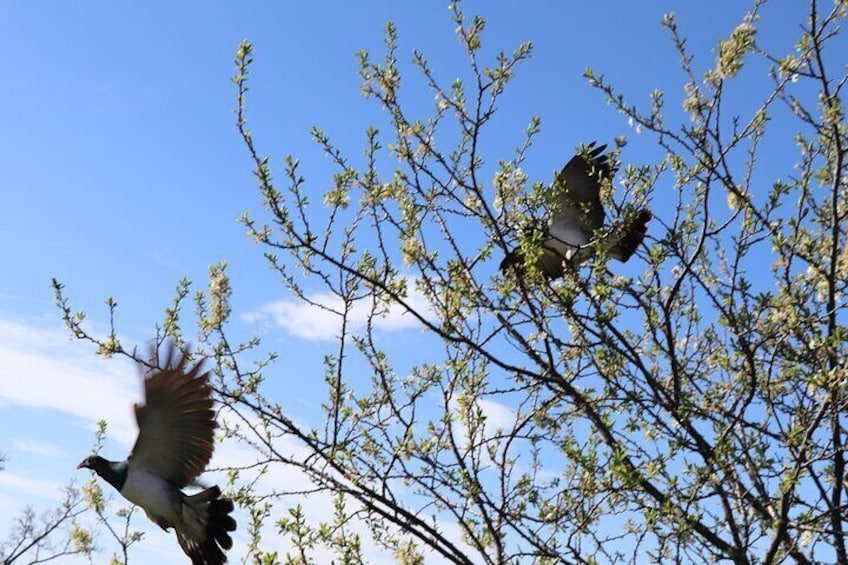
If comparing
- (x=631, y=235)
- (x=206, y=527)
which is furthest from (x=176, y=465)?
(x=631, y=235)

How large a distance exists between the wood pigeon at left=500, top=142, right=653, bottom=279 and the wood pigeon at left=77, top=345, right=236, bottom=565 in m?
2.08

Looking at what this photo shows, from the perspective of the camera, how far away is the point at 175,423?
17.3 ft

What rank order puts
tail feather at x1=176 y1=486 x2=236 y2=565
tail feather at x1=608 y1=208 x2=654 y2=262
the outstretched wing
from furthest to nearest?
tail feather at x1=176 y1=486 x2=236 y2=565
the outstretched wing
tail feather at x1=608 y1=208 x2=654 y2=262

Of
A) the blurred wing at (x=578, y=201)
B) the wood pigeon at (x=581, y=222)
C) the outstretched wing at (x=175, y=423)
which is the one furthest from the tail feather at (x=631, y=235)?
the outstretched wing at (x=175, y=423)

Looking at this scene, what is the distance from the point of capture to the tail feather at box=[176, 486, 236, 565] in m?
5.46

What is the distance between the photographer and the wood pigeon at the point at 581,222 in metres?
3.91

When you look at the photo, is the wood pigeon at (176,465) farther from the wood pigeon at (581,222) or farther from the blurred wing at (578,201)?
the blurred wing at (578,201)

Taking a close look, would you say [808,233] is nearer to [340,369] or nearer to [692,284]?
[692,284]

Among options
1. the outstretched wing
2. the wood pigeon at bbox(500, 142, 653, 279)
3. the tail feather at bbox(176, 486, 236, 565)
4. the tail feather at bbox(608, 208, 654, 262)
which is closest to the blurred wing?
the wood pigeon at bbox(500, 142, 653, 279)

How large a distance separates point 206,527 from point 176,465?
47 centimetres

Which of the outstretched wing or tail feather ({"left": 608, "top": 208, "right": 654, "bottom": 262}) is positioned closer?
tail feather ({"left": 608, "top": 208, "right": 654, "bottom": 262})

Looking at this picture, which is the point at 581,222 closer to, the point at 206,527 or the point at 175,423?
the point at 175,423

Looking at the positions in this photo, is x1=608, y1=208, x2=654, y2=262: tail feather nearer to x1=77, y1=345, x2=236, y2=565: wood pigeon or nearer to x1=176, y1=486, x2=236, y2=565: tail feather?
x1=77, y1=345, x2=236, y2=565: wood pigeon

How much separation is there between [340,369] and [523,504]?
3.96 feet
